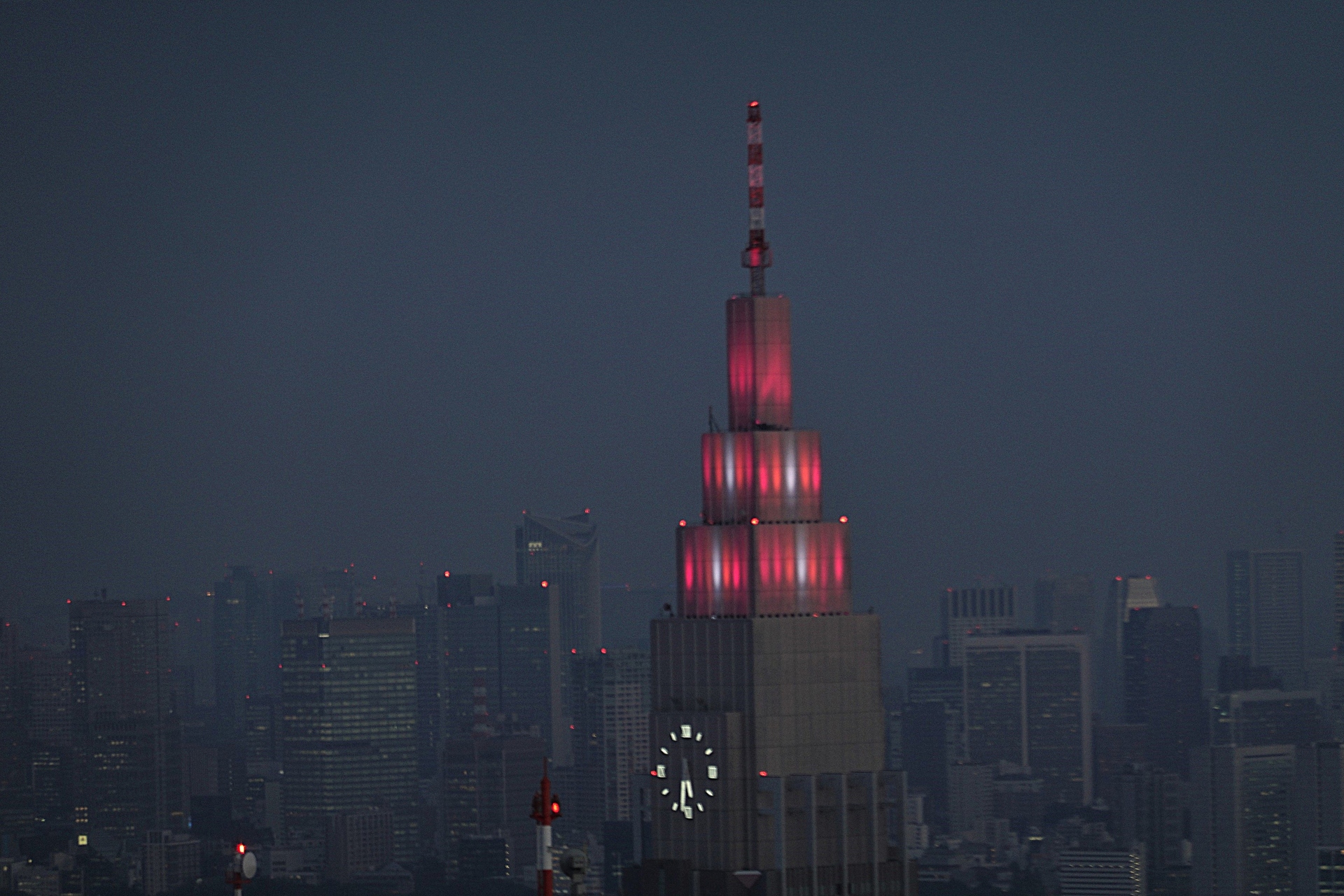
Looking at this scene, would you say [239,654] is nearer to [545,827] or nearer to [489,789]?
[489,789]

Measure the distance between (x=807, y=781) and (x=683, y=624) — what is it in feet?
11.2

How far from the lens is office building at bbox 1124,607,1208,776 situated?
179m

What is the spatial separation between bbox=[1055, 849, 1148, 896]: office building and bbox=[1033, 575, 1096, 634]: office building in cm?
2354

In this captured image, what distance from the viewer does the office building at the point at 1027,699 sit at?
19125 cm

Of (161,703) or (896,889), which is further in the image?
(161,703)

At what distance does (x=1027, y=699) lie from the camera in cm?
19450

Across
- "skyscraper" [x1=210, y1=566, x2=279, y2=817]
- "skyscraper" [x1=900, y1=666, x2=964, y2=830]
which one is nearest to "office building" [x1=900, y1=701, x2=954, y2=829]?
"skyscraper" [x1=900, y1=666, x2=964, y2=830]

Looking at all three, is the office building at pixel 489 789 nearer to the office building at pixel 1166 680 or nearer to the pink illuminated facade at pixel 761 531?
the office building at pixel 1166 680

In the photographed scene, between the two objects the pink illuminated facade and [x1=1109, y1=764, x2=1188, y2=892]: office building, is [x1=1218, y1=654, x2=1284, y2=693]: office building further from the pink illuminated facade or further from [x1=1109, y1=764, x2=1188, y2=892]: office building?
the pink illuminated facade

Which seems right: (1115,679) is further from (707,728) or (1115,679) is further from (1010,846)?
(707,728)

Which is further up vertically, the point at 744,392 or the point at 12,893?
the point at 744,392

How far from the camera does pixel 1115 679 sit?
192875mm

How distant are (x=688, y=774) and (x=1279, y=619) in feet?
437

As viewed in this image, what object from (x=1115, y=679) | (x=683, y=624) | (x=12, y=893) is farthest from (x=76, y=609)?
(x=683, y=624)
